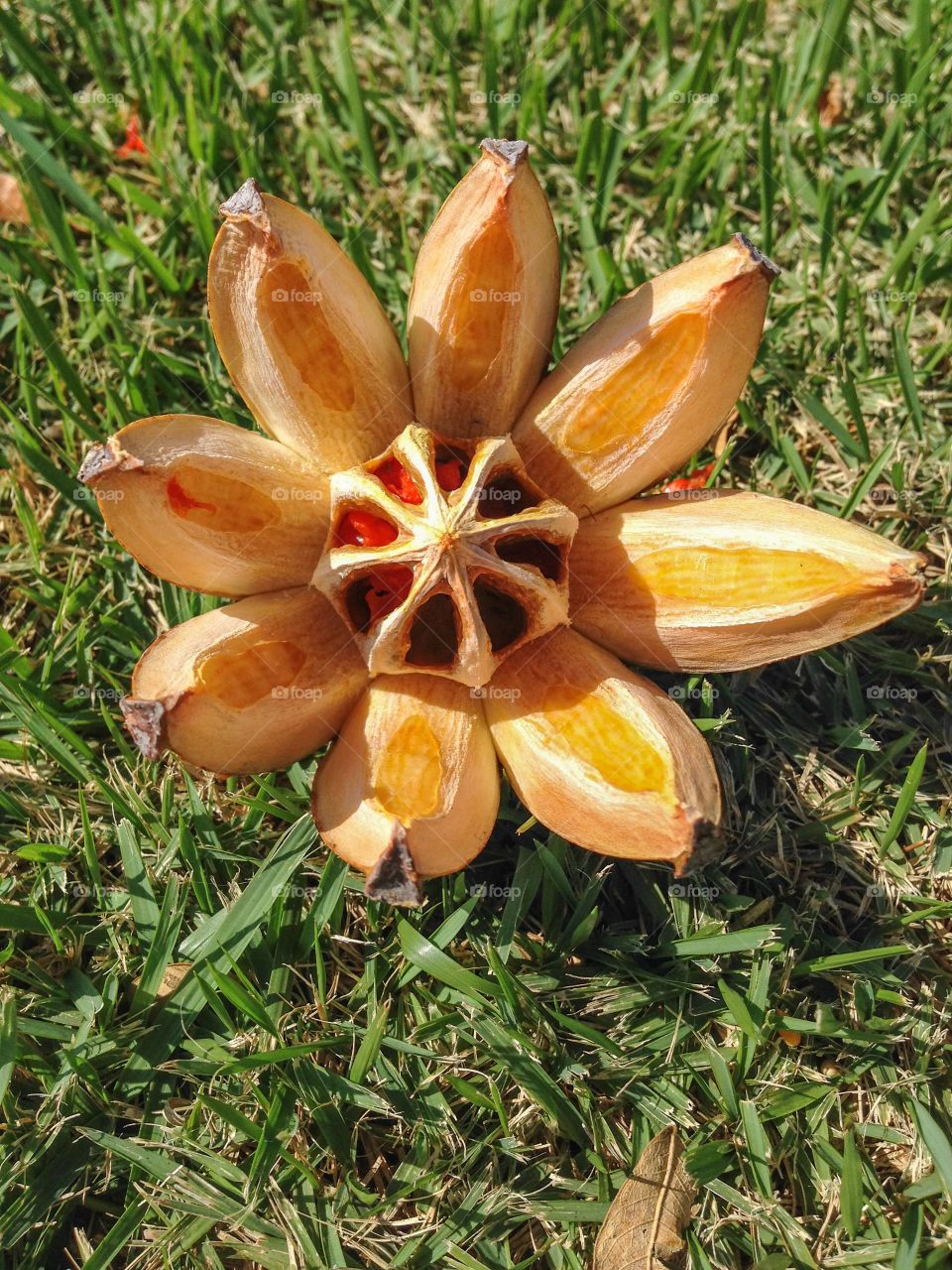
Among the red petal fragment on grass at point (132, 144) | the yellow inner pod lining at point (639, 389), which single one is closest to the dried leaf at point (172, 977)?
the yellow inner pod lining at point (639, 389)

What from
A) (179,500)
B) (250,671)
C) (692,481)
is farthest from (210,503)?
(692,481)

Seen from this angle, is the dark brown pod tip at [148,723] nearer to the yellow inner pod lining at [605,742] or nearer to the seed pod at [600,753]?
the seed pod at [600,753]

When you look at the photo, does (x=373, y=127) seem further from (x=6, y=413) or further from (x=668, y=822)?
(x=668, y=822)

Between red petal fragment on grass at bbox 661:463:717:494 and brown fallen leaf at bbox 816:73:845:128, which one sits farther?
brown fallen leaf at bbox 816:73:845:128

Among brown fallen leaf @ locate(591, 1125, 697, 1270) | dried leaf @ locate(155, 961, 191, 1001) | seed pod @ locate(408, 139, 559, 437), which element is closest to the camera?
seed pod @ locate(408, 139, 559, 437)

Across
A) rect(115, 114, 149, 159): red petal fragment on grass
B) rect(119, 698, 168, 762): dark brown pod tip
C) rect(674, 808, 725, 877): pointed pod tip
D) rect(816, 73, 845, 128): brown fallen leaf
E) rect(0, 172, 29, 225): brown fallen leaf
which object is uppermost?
rect(115, 114, 149, 159): red petal fragment on grass

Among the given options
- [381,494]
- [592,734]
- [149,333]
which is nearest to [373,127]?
[149,333]

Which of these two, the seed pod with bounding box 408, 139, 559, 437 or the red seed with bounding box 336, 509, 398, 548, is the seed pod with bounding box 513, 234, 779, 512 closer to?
the seed pod with bounding box 408, 139, 559, 437

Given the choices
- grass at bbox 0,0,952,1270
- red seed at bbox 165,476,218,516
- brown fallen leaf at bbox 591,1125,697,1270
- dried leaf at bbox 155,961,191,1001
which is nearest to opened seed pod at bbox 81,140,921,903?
red seed at bbox 165,476,218,516
